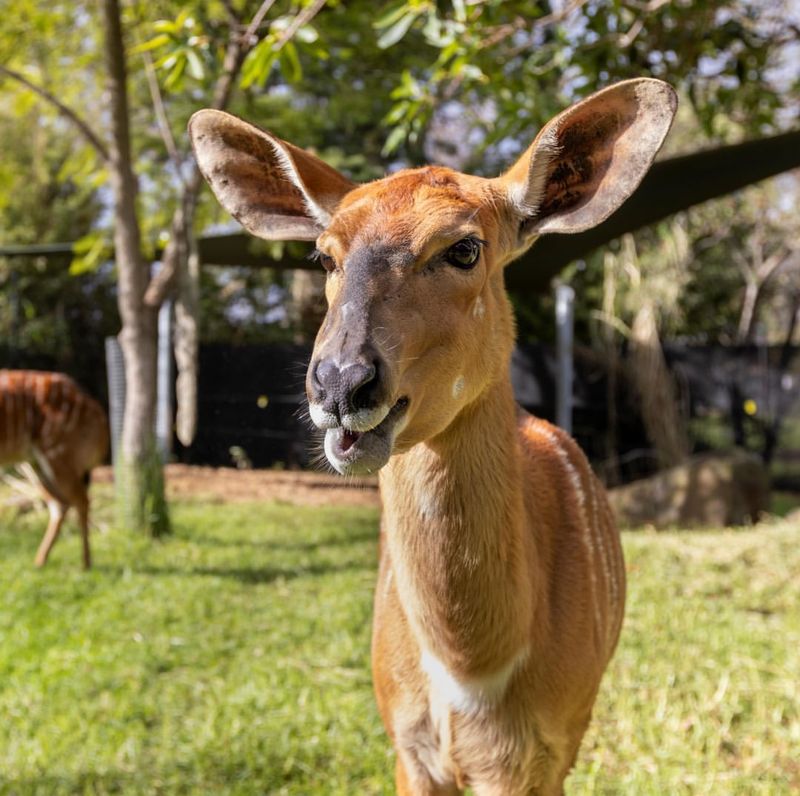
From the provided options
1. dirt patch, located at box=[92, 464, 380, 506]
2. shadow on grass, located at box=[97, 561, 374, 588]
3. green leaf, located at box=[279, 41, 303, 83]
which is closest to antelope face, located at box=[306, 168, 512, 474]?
green leaf, located at box=[279, 41, 303, 83]

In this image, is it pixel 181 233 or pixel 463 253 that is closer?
pixel 463 253

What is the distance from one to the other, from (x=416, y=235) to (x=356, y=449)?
1.68 ft

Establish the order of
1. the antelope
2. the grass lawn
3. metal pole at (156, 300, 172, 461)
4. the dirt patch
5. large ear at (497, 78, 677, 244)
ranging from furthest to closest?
1. metal pole at (156, 300, 172, 461)
2. the dirt patch
3. the grass lawn
4. large ear at (497, 78, 677, 244)
5. the antelope

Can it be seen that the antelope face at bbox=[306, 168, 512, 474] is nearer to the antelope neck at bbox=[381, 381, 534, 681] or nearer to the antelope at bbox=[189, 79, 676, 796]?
the antelope at bbox=[189, 79, 676, 796]

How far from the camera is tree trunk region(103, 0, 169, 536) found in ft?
21.4

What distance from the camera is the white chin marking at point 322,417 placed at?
1.51 meters

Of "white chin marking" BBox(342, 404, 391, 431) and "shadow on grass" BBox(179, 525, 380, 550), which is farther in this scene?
"shadow on grass" BBox(179, 525, 380, 550)

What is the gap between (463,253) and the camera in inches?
73.7

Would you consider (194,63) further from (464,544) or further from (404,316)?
(464,544)

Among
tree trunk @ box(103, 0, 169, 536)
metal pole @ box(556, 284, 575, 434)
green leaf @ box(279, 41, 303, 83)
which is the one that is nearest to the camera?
green leaf @ box(279, 41, 303, 83)

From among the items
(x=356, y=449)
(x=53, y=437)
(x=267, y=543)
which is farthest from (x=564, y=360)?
(x=356, y=449)

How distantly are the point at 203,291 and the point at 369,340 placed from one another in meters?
11.5

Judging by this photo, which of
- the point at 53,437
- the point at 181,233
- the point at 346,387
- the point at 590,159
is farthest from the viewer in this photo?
the point at 181,233

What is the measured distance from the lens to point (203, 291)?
12.7 metres
